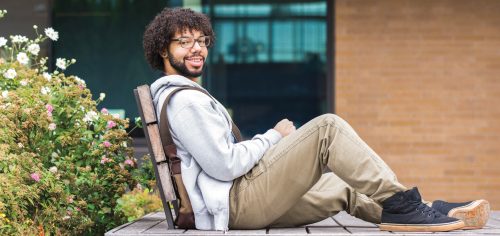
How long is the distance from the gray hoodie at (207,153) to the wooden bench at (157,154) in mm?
74

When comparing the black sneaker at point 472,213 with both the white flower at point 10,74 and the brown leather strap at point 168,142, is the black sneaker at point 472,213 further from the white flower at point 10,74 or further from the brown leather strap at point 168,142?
the white flower at point 10,74

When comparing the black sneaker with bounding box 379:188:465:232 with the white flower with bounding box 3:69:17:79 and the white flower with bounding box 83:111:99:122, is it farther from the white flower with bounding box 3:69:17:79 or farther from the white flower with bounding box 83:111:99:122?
the white flower with bounding box 3:69:17:79

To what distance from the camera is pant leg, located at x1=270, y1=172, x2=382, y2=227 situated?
170 inches

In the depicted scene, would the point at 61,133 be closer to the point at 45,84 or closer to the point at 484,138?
the point at 45,84

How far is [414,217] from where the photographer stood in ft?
13.0

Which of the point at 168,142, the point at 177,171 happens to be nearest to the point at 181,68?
the point at 168,142

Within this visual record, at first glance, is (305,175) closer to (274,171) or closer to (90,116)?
(274,171)

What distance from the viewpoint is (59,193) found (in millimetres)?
4617

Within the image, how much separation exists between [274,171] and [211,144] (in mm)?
313

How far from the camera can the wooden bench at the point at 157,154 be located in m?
4.15

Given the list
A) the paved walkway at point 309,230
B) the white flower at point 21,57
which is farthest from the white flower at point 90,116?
the paved walkway at point 309,230

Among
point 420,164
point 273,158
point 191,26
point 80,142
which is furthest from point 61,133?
point 420,164

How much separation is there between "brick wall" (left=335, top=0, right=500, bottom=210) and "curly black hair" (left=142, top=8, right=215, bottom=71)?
4145 millimetres

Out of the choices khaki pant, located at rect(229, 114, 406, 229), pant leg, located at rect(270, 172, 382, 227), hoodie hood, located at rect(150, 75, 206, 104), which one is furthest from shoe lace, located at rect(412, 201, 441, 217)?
hoodie hood, located at rect(150, 75, 206, 104)
